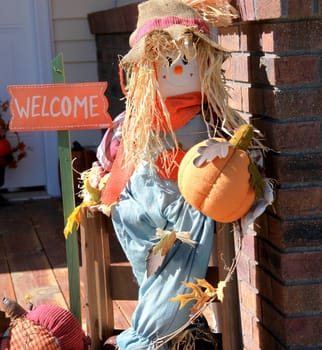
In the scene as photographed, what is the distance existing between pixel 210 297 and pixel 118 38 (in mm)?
3392

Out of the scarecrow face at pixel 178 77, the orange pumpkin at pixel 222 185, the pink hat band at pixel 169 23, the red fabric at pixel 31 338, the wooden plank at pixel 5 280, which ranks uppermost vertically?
the pink hat band at pixel 169 23

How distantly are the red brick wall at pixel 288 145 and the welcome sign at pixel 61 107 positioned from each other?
20.3 inches

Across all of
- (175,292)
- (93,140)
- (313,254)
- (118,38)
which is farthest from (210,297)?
(93,140)

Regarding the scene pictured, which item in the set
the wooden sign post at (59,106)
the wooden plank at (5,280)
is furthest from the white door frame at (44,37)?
the wooden sign post at (59,106)

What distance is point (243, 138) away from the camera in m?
2.18

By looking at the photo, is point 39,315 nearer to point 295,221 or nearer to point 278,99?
point 295,221

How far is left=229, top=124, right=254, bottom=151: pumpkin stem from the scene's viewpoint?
218 centimetres

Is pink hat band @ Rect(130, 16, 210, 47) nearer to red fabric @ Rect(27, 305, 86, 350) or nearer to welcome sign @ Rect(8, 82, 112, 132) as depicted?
welcome sign @ Rect(8, 82, 112, 132)

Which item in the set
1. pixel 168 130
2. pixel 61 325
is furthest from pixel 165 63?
pixel 61 325

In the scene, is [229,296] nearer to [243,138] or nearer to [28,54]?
[243,138]

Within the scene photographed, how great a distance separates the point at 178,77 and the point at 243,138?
1.10 feet

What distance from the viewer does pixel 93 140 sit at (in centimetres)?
615

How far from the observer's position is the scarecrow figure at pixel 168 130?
91.4 inches

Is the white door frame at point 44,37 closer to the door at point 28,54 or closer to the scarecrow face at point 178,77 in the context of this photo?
the door at point 28,54
